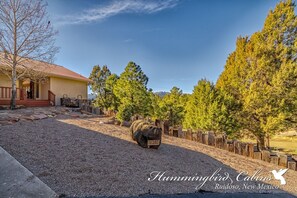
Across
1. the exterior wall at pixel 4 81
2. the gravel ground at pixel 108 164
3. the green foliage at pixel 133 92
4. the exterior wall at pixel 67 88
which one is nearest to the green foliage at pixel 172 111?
the green foliage at pixel 133 92

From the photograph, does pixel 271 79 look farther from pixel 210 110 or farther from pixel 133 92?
pixel 133 92

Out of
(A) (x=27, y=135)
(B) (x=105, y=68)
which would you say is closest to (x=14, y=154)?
(A) (x=27, y=135)

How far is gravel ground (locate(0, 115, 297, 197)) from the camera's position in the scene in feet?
11.4

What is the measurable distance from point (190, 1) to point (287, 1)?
6.74 meters

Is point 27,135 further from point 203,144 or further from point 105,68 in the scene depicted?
point 105,68

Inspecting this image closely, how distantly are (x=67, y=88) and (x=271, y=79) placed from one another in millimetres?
16010

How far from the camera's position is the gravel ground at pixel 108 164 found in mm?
3479

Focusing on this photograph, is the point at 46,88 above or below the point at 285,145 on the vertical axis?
above

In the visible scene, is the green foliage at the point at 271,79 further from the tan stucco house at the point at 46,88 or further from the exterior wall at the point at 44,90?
the exterior wall at the point at 44,90

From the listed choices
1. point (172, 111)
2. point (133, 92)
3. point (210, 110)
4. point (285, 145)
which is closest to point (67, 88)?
point (133, 92)

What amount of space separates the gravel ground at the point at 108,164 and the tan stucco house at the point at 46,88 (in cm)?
702

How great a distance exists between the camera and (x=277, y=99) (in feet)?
35.0

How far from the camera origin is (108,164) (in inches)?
172

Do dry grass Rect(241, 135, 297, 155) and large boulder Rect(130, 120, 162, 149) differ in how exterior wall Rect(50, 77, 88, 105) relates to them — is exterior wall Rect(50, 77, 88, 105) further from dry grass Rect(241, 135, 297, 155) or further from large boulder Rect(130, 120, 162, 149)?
dry grass Rect(241, 135, 297, 155)
